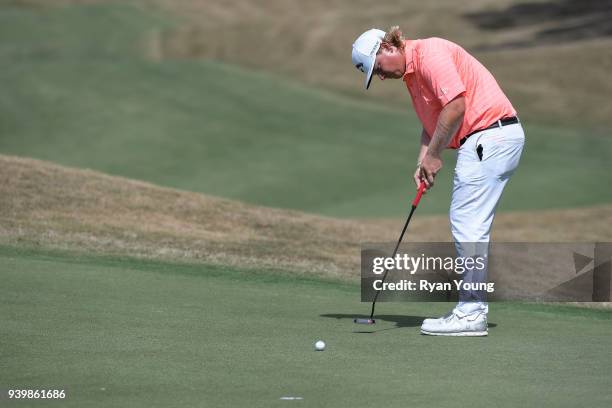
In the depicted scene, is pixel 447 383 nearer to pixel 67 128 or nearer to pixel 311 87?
pixel 67 128

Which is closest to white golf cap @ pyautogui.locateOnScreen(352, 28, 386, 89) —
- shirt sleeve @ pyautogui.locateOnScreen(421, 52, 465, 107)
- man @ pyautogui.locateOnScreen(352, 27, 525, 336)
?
man @ pyautogui.locateOnScreen(352, 27, 525, 336)

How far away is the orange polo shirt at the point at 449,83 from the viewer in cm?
754

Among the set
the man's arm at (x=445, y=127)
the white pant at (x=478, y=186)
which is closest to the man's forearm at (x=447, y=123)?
the man's arm at (x=445, y=127)

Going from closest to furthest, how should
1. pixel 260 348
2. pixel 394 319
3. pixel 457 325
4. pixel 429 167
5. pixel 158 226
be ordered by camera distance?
pixel 260 348, pixel 457 325, pixel 429 167, pixel 394 319, pixel 158 226

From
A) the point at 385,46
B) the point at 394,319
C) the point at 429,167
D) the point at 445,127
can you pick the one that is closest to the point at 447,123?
the point at 445,127

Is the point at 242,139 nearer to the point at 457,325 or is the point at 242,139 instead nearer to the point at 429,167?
the point at 429,167

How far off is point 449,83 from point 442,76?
0.07 m

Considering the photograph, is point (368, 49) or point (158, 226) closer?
point (368, 49)

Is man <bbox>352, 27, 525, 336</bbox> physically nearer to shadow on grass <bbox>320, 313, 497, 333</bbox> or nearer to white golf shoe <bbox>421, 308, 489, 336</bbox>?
Result: white golf shoe <bbox>421, 308, 489, 336</bbox>

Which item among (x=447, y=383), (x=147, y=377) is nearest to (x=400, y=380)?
(x=447, y=383)

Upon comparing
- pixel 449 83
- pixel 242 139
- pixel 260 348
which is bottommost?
pixel 260 348

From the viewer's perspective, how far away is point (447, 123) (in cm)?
755

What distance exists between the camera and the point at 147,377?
19.3ft

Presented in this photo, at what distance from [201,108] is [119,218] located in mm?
14162
